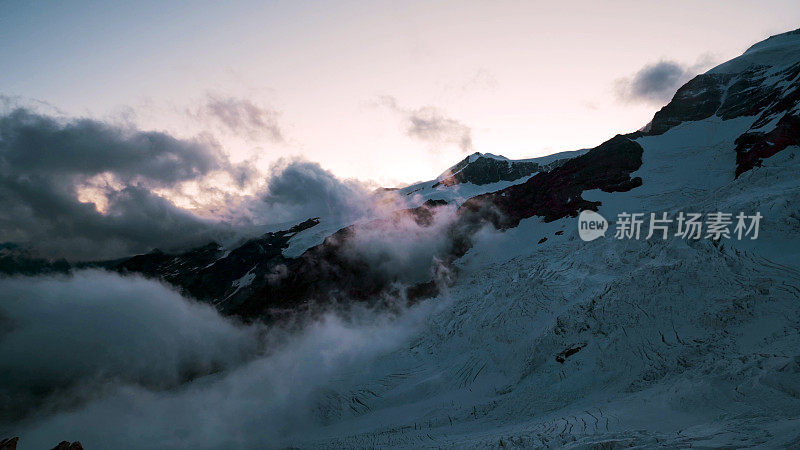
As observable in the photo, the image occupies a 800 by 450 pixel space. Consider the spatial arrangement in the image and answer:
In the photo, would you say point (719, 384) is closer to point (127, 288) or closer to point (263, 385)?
point (263, 385)

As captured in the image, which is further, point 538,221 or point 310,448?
point 538,221

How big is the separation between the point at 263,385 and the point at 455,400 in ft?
95.5

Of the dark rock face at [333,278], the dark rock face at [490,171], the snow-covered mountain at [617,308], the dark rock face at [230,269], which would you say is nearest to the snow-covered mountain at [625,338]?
the snow-covered mountain at [617,308]

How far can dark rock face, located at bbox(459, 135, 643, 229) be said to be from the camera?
52.0m

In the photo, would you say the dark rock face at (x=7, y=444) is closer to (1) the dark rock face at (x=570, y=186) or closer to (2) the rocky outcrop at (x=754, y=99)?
(1) the dark rock face at (x=570, y=186)

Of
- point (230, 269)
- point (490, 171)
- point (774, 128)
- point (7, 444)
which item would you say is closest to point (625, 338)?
point (7, 444)

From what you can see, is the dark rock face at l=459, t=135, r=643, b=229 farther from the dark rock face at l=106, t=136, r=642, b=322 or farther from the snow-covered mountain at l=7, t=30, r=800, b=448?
the snow-covered mountain at l=7, t=30, r=800, b=448

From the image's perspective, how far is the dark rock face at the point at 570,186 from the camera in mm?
52000

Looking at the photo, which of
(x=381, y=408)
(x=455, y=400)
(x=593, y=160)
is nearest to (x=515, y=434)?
(x=455, y=400)

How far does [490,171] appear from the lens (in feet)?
349

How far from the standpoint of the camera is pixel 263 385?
43.8 m

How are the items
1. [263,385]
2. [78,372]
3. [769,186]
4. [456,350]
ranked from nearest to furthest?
1. [769,186]
2. [456,350]
3. [263,385]
4. [78,372]

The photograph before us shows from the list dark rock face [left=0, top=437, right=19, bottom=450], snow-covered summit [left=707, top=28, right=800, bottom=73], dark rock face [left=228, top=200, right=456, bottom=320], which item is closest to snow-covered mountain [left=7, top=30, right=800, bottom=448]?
snow-covered summit [left=707, top=28, right=800, bottom=73]

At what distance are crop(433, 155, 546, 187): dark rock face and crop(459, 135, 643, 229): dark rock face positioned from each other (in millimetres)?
35800
